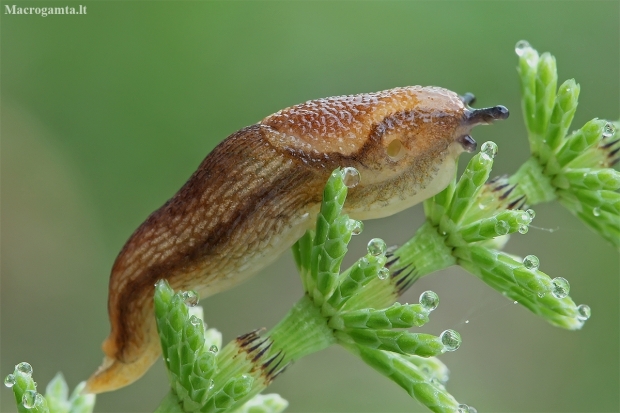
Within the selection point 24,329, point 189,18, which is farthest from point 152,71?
point 24,329

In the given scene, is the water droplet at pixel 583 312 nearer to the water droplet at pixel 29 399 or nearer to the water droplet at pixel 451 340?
the water droplet at pixel 451 340

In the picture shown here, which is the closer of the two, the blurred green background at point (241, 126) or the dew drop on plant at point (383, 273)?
the dew drop on plant at point (383, 273)

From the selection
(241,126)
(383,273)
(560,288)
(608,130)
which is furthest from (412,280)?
(241,126)

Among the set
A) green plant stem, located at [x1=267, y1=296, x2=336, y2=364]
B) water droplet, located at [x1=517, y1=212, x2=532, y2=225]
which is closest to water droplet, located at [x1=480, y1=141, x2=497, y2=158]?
water droplet, located at [x1=517, y1=212, x2=532, y2=225]

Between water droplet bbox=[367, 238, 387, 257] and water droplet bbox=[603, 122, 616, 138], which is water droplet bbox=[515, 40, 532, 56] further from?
water droplet bbox=[367, 238, 387, 257]

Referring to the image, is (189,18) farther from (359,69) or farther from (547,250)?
(547,250)

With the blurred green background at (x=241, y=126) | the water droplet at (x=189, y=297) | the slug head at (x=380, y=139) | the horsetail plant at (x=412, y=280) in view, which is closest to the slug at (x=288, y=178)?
the slug head at (x=380, y=139)
